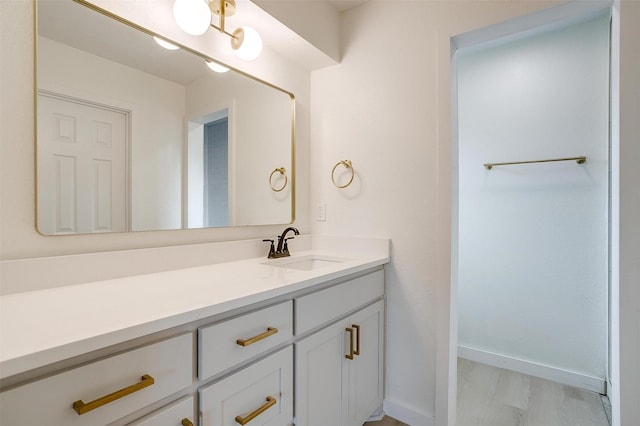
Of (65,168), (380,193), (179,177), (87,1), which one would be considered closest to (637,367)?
(380,193)

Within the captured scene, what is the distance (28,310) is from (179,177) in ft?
2.43

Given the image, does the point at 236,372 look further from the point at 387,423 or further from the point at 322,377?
the point at 387,423

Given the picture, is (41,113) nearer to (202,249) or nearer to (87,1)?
(87,1)

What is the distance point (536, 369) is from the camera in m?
2.15

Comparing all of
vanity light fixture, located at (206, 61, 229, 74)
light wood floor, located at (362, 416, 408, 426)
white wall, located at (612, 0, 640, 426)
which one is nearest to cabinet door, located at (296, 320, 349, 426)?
light wood floor, located at (362, 416, 408, 426)

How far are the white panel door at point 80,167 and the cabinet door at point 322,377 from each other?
2.76 ft

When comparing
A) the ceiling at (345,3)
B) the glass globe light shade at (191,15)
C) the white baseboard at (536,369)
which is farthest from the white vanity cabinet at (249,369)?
the white baseboard at (536,369)

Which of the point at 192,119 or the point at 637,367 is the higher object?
the point at 192,119

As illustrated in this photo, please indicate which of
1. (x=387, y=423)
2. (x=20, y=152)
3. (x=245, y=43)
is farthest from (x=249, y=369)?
(x=245, y=43)

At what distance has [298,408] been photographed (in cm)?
114

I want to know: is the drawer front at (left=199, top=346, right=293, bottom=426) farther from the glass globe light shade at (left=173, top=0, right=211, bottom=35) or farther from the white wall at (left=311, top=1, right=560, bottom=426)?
the glass globe light shade at (left=173, top=0, right=211, bottom=35)

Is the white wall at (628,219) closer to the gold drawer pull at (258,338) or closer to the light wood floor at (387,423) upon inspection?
the light wood floor at (387,423)

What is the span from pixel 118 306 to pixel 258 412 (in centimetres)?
52

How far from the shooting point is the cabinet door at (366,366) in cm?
145
